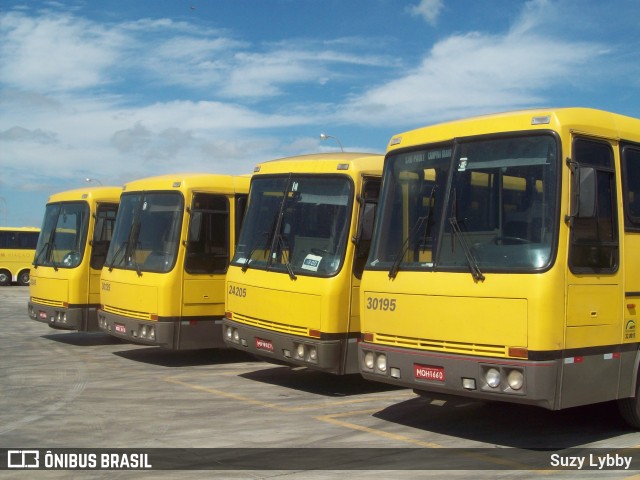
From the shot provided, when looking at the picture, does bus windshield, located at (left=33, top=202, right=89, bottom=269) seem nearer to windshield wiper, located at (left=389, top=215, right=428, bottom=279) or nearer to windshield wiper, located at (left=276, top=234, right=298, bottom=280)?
windshield wiper, located at (left=276, top=234, right=298, bottom=280)

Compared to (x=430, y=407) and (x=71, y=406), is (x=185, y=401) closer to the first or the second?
(x=71, y=406)

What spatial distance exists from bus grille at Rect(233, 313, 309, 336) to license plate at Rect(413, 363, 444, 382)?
253cm

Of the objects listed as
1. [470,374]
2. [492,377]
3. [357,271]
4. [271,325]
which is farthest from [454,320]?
[271,325]

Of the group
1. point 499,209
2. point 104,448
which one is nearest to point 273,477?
point 104,448

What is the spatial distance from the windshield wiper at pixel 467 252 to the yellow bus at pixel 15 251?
3811 centimetres

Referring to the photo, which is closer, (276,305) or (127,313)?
(276,305)

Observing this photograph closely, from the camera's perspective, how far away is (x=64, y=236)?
16.1 meters

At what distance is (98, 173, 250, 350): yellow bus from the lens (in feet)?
42.6

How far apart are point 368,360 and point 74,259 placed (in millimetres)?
8813

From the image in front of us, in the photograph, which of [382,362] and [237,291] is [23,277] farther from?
[382,362]

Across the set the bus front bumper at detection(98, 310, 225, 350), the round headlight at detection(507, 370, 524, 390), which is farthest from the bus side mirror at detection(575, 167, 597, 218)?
the bus front bumper at detection(98, 310, 225, 350)

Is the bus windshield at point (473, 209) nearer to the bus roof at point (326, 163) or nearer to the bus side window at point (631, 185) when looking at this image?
the bus side window at point (631, 185)

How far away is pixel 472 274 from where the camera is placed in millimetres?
7688

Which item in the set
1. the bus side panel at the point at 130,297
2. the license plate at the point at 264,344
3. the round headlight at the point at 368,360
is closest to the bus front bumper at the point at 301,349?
the license plate at the point at 264,344
